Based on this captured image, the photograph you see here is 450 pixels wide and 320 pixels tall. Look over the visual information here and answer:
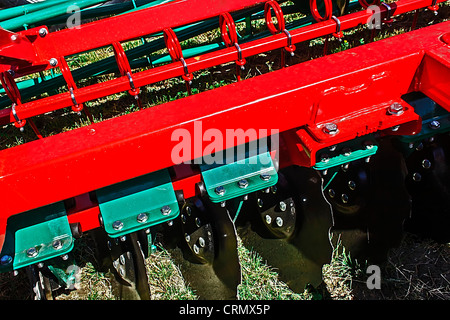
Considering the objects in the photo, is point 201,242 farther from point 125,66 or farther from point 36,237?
point 125,66

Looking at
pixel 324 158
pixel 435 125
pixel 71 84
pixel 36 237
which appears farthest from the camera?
pixel 71 84

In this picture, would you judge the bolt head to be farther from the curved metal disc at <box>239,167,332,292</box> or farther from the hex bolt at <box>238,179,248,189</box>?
the curved metal disc at <box>239,167,332,292</box>

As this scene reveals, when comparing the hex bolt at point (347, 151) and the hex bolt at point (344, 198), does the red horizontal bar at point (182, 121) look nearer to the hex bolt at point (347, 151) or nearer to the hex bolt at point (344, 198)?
the hex bolt at point (347, 151)

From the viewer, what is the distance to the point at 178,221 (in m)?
2.25

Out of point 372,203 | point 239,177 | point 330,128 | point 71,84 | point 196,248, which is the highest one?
point 71,84

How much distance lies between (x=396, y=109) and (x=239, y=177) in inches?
25.3

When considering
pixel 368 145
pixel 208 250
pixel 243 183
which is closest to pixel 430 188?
pixel 368 145

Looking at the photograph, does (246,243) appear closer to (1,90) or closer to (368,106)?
(368,106)

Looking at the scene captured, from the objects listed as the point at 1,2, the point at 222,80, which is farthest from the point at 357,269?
the point at 1,2

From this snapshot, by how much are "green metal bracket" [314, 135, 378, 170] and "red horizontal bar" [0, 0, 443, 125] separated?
60 centimetres

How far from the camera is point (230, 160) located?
1.89 meters

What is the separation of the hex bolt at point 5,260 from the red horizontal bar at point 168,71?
60 centimetres

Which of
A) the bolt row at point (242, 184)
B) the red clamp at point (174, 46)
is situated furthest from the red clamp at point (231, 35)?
the bolt row at point (242, 184)

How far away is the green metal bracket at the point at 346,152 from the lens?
1866 millimetres
